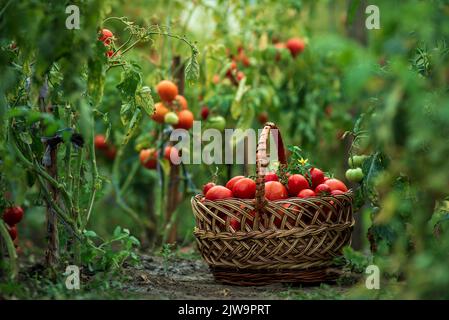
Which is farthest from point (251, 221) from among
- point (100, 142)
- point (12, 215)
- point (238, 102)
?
point (100, 142)

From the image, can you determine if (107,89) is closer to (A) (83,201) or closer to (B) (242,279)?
(A) (83,201)

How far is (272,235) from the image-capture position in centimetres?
195

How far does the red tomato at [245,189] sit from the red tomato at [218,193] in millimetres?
27

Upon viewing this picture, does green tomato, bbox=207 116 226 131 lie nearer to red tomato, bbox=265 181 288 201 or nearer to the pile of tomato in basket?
the pile of tomato in basket

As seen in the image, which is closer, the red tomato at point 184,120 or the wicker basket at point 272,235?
the wicker basket at point 272,235

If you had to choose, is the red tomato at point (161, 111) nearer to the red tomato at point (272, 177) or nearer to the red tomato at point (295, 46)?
the red tomato at point (272, 177)

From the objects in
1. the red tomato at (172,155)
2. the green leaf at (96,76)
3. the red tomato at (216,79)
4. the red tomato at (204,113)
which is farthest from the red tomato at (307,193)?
the red tomato at (216,79)

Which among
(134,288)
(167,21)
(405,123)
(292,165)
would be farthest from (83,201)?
(405,123)

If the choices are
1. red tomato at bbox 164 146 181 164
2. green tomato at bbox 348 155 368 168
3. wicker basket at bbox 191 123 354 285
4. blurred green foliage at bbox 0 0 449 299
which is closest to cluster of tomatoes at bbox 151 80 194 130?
red tomato at bbox 164 146 181 164

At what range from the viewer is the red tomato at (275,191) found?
204 cm

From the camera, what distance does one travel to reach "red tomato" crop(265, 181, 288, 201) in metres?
2.04

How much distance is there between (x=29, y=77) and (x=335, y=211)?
3.07 feet

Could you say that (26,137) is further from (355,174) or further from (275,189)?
(355,174)
